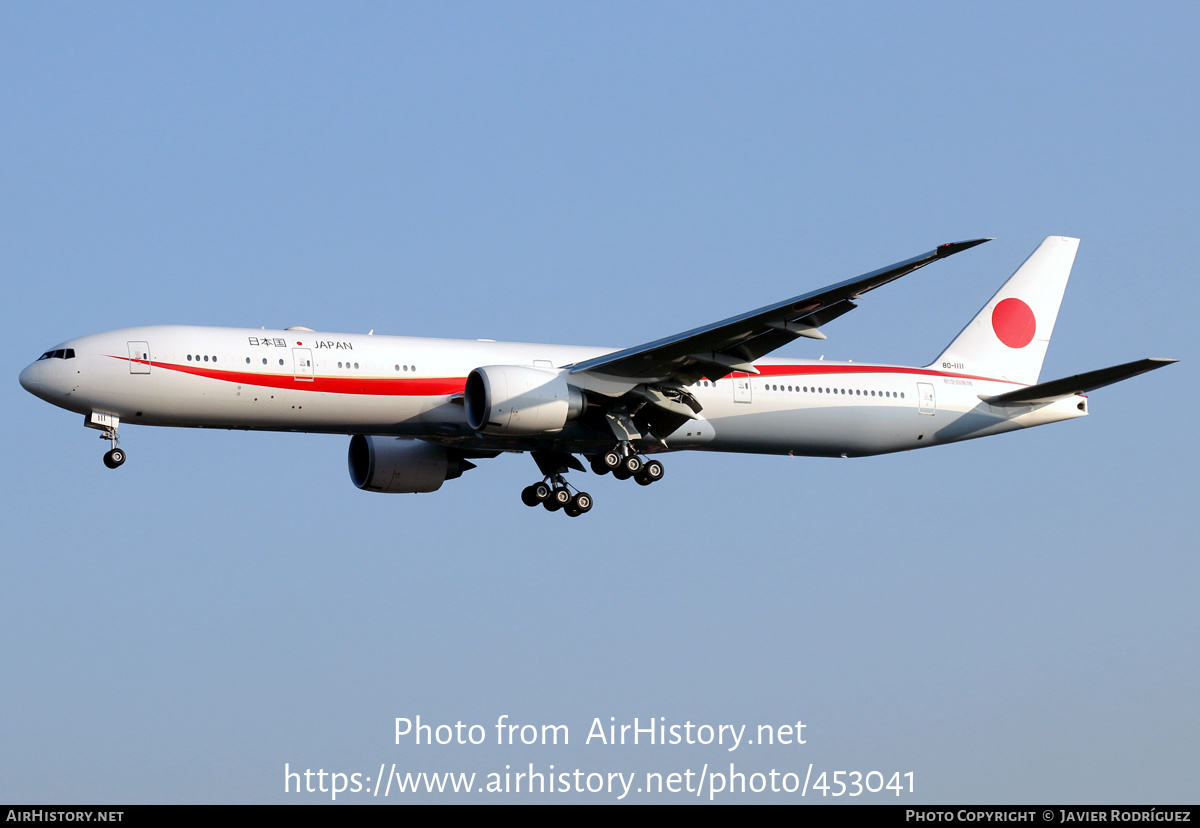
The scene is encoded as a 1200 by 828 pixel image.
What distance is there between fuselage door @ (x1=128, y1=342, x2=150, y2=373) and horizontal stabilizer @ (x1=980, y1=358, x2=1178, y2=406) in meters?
23.6

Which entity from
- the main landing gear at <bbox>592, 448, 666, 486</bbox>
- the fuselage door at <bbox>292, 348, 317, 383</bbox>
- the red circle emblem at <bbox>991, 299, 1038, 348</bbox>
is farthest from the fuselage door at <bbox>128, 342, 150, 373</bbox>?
the red circle emblem at <bbox>991, 299, 1038, 348</bbox>

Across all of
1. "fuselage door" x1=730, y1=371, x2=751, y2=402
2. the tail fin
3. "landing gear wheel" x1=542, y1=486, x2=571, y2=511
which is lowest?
"landing gear wheel" x1=542, y1=486, x2=571, y2=511

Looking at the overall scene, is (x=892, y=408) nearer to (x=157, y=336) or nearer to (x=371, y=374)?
(x=371, y=374)

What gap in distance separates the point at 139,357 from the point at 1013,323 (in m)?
26.4

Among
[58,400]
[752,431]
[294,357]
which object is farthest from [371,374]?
[752,431]

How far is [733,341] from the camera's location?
3750 centimetres

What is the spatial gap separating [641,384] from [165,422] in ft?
38.5

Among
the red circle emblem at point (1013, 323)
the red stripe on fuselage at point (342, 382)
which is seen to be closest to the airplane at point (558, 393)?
the red stripe on fuselage at point (342, 382)

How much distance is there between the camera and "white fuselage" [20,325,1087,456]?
3562 cm

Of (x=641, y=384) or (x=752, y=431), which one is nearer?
(x=641, y=384)

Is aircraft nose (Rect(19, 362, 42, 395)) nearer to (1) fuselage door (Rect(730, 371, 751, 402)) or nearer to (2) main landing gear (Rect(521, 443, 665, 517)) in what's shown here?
(2) main landing gear (Rect(521, 443, 665, 517))

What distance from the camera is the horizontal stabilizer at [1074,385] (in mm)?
37875

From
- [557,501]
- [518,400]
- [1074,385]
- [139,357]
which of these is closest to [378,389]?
[518,400]

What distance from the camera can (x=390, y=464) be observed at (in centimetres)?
4353
